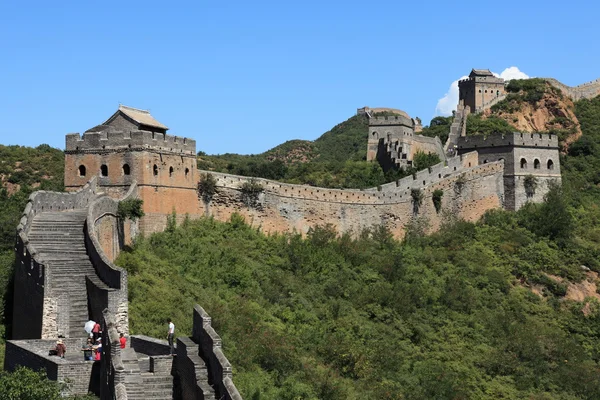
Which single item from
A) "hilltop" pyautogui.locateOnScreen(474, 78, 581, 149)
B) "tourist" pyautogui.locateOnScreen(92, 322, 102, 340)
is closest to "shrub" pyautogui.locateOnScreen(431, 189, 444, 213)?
"hilltop" pyautogui.locateOnScreen(474, 78, 581, 149)

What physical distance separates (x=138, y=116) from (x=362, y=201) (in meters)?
11.5

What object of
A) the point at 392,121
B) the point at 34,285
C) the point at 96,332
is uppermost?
the point at 392,121

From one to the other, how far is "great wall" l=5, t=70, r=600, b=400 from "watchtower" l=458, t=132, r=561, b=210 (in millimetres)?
44

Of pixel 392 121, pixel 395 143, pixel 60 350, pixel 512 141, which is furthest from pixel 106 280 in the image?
pixel 392 121

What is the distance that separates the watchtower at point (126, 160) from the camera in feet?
98.1

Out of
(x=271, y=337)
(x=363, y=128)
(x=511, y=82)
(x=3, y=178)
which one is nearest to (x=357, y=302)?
(x=271, y=337)

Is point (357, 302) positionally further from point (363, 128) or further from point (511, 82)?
point (363, 128)

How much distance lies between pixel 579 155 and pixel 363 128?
3371 centimetres

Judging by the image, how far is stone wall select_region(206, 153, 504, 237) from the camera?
114ft

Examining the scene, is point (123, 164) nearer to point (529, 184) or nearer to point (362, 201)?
point (362, 201)

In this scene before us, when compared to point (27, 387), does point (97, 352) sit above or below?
above

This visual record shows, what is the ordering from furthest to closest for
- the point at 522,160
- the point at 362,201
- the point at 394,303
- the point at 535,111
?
the point at 535,111 < the point at 522,160 < the point at 362,201 < the point at 394,303

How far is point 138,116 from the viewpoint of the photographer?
102 ft

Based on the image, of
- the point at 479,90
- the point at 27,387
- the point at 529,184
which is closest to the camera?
the point at 27,387
